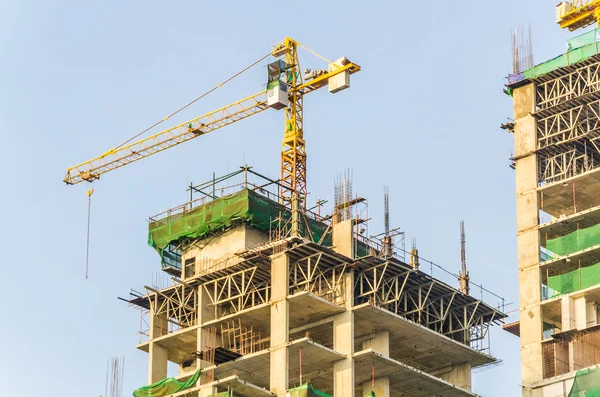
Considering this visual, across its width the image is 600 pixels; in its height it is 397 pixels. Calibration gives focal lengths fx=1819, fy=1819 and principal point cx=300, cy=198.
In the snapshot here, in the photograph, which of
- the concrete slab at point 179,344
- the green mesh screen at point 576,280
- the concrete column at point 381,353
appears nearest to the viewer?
the green mesh screen at point 576,280

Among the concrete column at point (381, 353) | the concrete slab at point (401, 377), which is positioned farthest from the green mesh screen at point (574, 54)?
the concrete slab at point (401, 377)

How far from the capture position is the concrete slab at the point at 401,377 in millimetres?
→ 124250

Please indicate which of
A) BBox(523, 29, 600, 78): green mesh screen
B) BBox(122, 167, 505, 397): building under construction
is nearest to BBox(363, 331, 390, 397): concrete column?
BBox(122, 167, 505, 397): building under construction

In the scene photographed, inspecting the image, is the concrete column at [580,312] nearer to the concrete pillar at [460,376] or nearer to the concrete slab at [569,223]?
the concrete slab at [569,223]

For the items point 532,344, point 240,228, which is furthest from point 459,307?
point 240,228

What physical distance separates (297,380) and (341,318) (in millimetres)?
7092

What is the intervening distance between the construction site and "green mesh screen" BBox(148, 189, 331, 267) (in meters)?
0.07

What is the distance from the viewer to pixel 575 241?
414 feet

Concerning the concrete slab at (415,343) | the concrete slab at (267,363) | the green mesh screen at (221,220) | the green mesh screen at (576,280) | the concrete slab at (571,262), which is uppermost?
the green mesh screen at (221,220)

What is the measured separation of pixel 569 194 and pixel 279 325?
919 inches

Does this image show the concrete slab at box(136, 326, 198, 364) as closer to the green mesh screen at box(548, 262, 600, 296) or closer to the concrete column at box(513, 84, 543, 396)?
the concrete column at box(513, 84, 543, 396)

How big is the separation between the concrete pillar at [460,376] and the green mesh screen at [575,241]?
11.6 metres

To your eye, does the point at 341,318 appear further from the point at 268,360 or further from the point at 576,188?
the point at 576,188

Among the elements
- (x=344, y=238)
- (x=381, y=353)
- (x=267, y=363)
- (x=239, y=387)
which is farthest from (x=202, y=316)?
(x=381, y=353)
